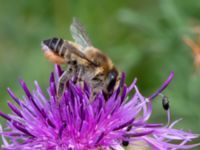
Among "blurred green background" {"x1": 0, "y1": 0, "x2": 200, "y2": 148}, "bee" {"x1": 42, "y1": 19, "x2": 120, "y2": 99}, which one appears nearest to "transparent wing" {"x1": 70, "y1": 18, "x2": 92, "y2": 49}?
"bee" {"x1": 42, "y1": 19, "x2": 120, "y2": 99}

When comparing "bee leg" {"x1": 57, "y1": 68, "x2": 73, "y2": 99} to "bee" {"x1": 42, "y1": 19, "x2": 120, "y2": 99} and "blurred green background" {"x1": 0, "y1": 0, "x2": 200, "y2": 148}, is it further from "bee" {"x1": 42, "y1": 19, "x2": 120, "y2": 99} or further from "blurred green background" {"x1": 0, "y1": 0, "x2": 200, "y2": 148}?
"blurred green background" {"x1": 0, "y1": 0, "x2": 200, "y2": 148}

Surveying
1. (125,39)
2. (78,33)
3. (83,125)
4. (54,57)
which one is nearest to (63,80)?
(54,57)

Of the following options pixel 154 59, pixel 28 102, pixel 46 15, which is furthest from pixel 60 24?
pixel 28 102

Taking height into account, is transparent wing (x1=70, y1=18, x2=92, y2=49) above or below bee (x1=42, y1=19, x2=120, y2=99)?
above

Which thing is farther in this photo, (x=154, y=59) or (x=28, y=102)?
(x=154, y=59)

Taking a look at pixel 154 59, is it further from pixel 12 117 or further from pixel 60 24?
pixel 12 117

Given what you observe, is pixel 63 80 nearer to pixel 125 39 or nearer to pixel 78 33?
pixel 78 33
